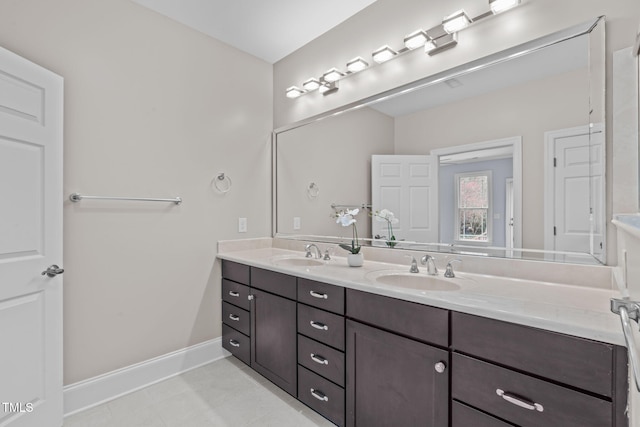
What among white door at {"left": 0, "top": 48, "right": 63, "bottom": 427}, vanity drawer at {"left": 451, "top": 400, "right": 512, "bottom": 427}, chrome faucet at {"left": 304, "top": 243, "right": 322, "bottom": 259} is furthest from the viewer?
chrome faucet at {"left": 304, "top": 243, "right": 322, "bottom": 259}

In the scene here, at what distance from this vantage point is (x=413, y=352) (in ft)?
4.13

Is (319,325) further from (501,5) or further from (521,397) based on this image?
(501,5)

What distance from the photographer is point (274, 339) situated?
1928 millimetres

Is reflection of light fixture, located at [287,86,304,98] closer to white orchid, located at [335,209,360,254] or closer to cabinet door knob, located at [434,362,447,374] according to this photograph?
white orchid, located at [335,209,360,254]

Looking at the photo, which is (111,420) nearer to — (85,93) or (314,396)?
(314,396)

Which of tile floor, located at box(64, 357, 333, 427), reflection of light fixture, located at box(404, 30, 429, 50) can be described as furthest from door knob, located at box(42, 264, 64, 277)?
reflection of light fixture, located at box(404, 30, 429, 50)

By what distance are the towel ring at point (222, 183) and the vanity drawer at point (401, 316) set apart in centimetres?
145

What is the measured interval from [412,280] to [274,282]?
0.82m

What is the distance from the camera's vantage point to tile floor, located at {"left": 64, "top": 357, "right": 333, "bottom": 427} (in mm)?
1706

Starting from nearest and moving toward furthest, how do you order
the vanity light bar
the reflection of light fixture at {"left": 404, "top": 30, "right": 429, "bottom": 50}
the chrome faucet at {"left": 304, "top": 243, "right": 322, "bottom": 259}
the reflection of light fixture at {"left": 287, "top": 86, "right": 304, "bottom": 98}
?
the vanity light bar < the reflection of light fixture at {"left": 404, "top": 30, "right": 429, "bottom": 50} < the chrome faucet at {"left": 304, "top": 243, "right": 322, "bottom": 259} < the reflection of light fixture at {"left": 287, "top": 86, "right": 304, "bottom": 98}

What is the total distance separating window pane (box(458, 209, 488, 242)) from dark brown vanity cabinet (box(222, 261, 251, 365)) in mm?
1401

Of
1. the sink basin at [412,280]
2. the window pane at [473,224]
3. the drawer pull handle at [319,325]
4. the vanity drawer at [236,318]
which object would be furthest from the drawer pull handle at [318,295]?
the window pane at [473,224]

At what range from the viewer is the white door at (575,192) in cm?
130

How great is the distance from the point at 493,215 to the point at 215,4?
2.16 meters
